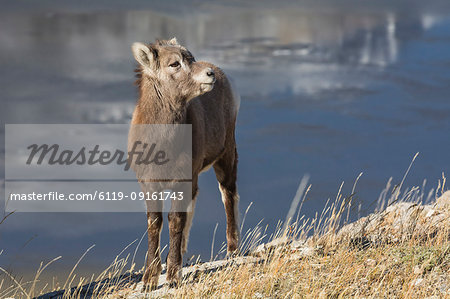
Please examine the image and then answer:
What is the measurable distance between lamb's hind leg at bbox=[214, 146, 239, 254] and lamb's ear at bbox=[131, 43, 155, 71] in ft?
8.77

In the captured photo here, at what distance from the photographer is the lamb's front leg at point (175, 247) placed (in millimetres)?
7074

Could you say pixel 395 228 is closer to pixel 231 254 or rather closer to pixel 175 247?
pixel 231 254

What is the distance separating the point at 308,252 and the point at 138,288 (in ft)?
7.86

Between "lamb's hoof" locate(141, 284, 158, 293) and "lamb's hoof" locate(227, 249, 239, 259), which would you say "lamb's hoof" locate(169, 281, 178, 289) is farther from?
"lamb's hoof" locate(227, 249, 239, 259)

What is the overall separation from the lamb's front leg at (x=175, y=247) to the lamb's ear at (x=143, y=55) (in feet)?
6.31

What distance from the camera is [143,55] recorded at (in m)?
7.06

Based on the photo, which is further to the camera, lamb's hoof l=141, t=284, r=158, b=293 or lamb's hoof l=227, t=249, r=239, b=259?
lamb's hoof l=227, t=249, r=239, b=259

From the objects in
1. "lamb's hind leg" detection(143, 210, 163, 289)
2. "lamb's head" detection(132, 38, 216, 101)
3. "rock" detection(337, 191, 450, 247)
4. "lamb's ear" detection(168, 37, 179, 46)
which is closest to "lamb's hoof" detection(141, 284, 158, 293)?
"lamb's hind leg" detection(143, 210, 163, 289)

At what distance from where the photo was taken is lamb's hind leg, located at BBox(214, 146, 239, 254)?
9289 mm

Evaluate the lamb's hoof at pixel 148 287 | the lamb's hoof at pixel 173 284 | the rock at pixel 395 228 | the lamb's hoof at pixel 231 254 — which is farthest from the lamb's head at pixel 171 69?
the rock at pixel 395 228

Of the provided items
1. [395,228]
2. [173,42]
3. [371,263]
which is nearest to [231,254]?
[371,263]

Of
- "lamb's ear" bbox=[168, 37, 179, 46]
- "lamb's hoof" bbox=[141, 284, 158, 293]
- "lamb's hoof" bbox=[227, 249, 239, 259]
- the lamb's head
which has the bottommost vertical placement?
"lamb's hoof" bbox=[227, 249, 239, 259]

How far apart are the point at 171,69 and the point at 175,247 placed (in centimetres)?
226

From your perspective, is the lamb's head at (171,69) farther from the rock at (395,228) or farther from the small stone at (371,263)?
the rock at (395,228)
